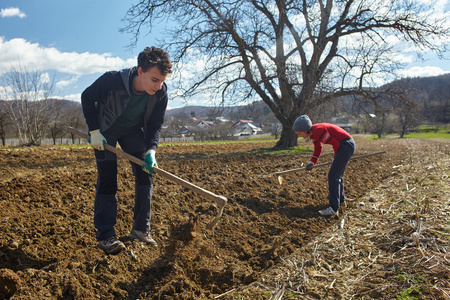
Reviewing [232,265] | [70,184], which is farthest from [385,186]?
[70,184]

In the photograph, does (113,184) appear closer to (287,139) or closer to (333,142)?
(333,142)

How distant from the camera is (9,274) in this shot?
2105 millimetres

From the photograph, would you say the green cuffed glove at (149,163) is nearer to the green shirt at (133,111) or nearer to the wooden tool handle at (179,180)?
the wooden tool handle at (179,180)

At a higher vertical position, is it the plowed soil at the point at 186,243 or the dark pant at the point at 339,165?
the dark pant at the point at 339,165

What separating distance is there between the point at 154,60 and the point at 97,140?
38.2 inches

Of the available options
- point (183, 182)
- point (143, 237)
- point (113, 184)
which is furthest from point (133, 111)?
point (143, 237)

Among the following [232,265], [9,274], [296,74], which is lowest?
[232,265]

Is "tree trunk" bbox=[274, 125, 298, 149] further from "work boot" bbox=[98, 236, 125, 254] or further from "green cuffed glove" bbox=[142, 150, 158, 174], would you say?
"work boot" bbox=[98, 236, 125, 254]

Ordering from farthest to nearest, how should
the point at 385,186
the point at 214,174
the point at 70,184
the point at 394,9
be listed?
1. the point at 394,9
2. the point at 214,174
3. the point at 385,186
4. the point at 70,184

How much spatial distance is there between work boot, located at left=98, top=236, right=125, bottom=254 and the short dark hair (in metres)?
1.69

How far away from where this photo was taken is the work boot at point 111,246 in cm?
276

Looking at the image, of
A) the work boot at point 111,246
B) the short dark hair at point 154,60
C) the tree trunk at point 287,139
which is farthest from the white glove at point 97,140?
the tree trunk at point 287,139

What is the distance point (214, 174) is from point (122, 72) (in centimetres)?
430

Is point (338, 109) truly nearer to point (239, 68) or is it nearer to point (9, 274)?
point (239, 68)
